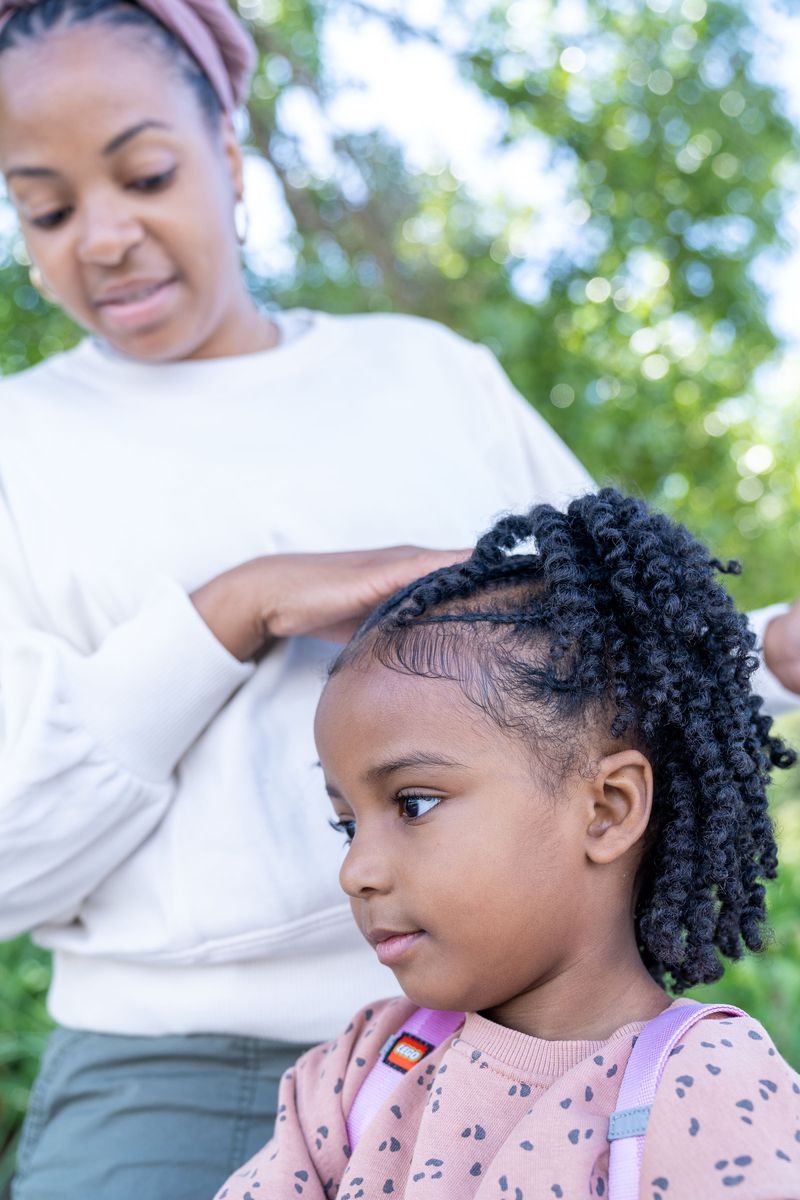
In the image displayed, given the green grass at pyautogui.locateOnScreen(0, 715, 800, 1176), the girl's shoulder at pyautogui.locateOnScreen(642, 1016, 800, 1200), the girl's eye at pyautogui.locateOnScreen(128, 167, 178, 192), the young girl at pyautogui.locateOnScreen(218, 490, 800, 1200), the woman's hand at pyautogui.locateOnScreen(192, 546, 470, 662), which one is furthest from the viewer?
the green grass at pyautogui.locateOnScreen(0, 715, 800, 1176)

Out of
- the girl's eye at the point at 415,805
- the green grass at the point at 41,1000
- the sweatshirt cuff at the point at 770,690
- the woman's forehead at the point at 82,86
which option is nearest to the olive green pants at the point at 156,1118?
the girl's eye at the point at 415,805

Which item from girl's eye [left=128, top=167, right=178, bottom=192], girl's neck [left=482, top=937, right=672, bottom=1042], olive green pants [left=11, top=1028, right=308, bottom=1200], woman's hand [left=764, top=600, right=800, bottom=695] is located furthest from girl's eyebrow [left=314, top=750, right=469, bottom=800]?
girl's eye [left=128, top=167, right=178, bottom=192]

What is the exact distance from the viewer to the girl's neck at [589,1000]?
1.62 meters

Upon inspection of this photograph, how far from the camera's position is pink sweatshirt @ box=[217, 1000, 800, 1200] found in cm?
130

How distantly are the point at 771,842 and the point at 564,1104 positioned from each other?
0.50 m

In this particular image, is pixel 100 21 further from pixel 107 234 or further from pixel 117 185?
pixel 107 234

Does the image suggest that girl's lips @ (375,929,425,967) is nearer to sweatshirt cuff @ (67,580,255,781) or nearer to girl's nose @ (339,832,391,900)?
girl's nose @ (339,832,391,900)

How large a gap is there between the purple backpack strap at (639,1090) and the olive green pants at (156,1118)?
2.61 feet

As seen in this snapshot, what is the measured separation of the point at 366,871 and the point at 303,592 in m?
0.53

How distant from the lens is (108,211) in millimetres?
2195

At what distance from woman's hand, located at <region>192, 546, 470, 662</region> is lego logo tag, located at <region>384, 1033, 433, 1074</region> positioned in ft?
2.04

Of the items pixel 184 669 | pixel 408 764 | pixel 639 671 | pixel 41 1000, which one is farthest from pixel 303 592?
pixel 41 1000

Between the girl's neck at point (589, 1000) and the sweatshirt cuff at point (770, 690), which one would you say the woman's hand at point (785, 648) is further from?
the girl's neck at point (589, 1000)

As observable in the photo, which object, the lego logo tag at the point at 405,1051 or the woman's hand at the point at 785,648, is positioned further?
the woman's hand at the point at 785,648
